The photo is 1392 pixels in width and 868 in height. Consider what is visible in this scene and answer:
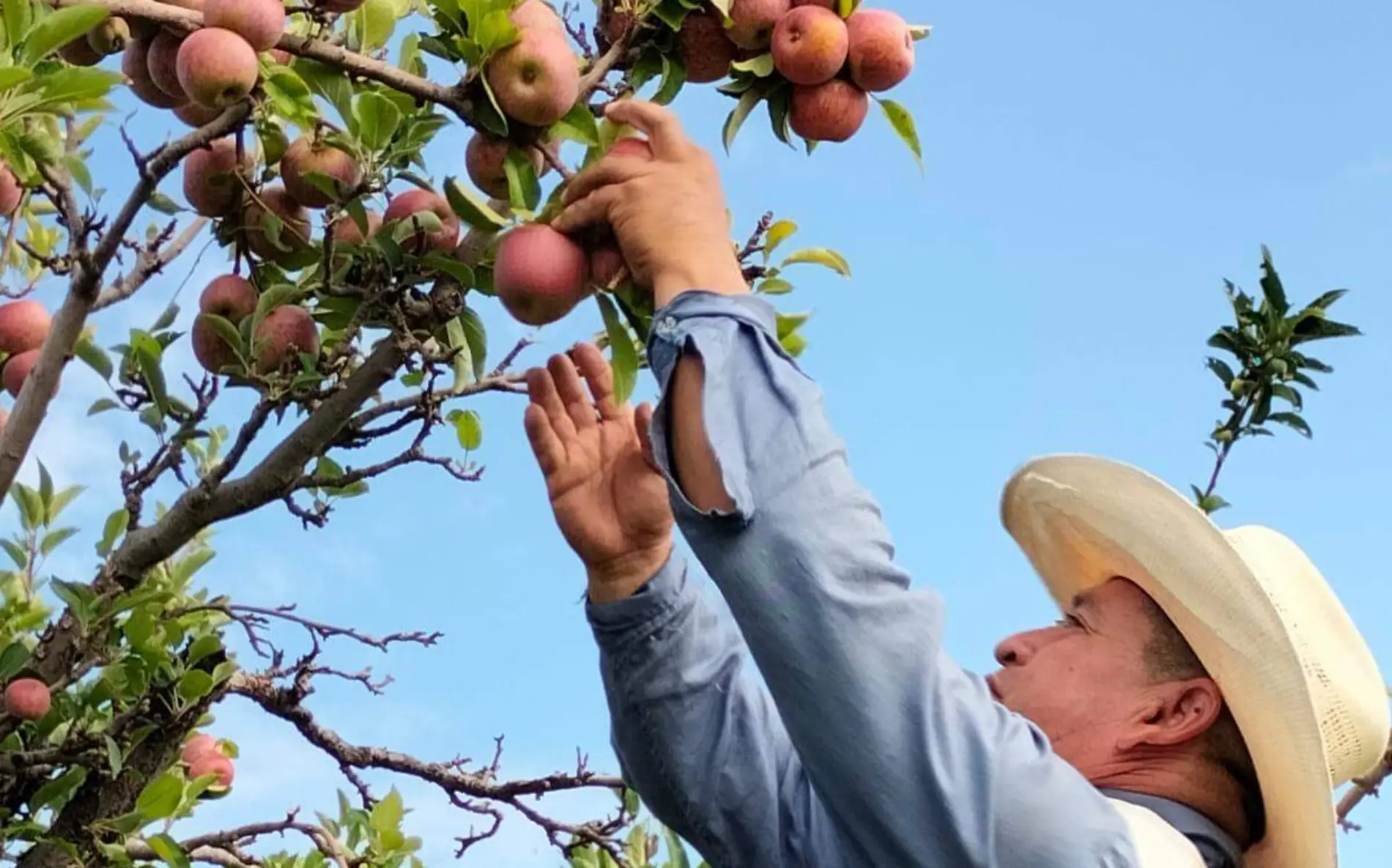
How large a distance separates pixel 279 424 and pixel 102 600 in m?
0.71

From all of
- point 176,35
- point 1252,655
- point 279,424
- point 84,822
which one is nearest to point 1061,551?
point 1252,655

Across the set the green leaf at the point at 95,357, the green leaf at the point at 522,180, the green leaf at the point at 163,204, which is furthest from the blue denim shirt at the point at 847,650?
the green leaf at the point at 95,357

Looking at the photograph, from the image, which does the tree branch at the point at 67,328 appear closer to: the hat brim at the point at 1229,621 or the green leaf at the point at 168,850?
the green leaf at the point at 168,850

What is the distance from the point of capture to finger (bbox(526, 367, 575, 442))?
1.85m

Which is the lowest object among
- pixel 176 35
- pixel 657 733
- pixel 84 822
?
pixel 657 733

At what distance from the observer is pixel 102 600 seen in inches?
123

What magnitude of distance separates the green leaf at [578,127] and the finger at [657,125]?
1.62 ft

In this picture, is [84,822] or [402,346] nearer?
[402,346]

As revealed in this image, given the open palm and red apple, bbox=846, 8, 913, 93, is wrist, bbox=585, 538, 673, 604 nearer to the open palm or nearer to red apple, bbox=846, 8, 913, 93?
the open palm

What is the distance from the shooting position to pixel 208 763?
13.0 ft

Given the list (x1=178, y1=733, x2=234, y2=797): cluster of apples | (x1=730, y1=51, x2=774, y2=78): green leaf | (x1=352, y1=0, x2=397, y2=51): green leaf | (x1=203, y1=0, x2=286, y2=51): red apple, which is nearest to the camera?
(x1=203, y1=0, x2=286, y2=51): red apple

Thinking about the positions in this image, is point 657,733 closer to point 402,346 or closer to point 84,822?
point 402,346

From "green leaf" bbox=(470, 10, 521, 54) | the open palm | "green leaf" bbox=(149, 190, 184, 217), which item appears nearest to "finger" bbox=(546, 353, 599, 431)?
the open palm

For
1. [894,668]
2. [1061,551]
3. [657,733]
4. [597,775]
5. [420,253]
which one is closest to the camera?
→ [894,668]
